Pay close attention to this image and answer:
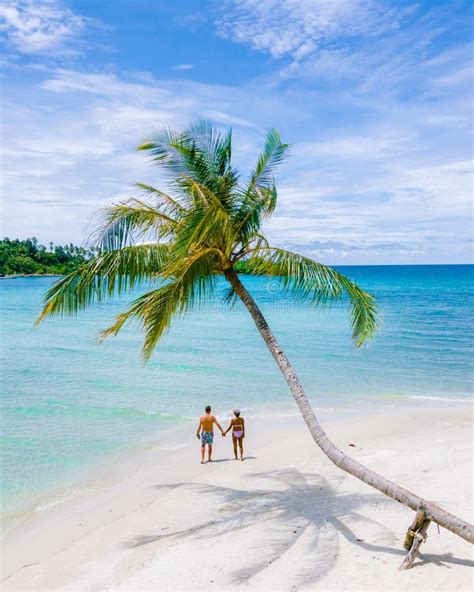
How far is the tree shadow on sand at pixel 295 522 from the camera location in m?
6.86

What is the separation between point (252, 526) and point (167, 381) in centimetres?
1349

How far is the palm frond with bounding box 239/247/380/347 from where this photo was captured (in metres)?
7.32

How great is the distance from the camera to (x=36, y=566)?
757cm

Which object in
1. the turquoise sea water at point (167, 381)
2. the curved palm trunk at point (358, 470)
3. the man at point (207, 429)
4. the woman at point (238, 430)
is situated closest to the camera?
the curved palm trunk at point (358, 470)

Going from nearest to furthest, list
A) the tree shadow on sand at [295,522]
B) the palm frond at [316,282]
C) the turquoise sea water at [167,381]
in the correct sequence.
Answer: the tree shadow on sand at [295,522], the palm frond at [316,282], the turquoise sea water at [167,381]

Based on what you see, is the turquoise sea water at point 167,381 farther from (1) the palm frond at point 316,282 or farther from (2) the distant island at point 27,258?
(2) the distant island at point 27,258

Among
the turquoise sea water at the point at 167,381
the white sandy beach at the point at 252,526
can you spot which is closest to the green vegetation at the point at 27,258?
the turquoise sea water at the point at 167,381

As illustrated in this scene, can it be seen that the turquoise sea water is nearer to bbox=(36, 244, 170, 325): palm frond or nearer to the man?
bbox=(36, 244, 170, 325): palm frond

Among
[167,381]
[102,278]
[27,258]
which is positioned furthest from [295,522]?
[27,258]

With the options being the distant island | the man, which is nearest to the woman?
the man

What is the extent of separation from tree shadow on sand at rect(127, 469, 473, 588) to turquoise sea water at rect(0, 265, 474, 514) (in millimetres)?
3482

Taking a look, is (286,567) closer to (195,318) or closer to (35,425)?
(35,425)

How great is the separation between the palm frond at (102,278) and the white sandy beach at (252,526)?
11.8ft

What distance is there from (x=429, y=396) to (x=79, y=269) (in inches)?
581
